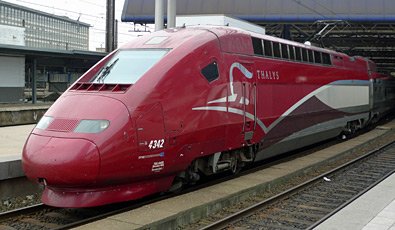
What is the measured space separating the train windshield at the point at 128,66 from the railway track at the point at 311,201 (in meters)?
2.60

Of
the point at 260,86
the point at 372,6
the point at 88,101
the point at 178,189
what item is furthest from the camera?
the point at 372,6

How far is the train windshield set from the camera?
7.20 metres

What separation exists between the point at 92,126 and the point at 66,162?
24.4 inches

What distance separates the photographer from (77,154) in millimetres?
5918

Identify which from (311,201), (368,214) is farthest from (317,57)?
(368,214)

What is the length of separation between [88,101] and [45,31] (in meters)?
47.0

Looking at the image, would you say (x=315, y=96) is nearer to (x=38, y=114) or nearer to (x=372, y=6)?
(x=38, y=114)

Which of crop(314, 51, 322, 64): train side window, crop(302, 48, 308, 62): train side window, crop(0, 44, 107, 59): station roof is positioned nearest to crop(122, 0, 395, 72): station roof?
crop(0, 44, 107, 59): station roof

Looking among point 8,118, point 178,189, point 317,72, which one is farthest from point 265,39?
point 8,118

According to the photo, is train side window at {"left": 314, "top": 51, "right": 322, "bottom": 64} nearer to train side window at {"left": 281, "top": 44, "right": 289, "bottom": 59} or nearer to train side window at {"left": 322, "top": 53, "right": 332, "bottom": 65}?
train side window at {"left": 322, "top": 53, "right": 332, "bottom": 65}

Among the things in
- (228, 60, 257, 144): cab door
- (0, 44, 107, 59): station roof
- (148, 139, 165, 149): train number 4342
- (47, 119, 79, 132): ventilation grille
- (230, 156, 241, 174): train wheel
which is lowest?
(230, 156, 241, 174): train wheel

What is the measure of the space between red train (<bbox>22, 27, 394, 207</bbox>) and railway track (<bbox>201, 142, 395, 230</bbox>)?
1227 mm

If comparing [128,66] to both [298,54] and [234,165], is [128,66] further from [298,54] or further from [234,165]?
[298,54]

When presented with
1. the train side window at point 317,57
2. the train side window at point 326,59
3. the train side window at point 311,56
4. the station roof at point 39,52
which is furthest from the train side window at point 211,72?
the station roof at point 39,52
